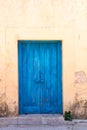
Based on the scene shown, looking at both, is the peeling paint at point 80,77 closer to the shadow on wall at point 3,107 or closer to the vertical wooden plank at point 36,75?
the vertical wooden plank at point 36,75

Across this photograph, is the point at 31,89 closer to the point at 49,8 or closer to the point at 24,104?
the point at 24,104

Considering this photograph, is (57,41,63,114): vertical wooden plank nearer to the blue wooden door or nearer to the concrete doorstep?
the blue wooden door

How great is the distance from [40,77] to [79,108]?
115 centimetres

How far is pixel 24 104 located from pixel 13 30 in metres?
1.75

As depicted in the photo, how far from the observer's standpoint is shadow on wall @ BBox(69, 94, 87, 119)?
1000 centimetres

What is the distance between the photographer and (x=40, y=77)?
33.4 feet

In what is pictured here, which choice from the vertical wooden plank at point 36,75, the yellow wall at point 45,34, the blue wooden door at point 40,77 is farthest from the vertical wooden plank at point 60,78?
the vertical wooden plank at point 36,75

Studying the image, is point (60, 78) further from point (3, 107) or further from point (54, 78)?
point (3, 107)

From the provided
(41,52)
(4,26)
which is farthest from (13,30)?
(41,52)

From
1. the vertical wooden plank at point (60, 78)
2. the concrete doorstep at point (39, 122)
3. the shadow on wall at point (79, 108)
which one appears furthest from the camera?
the vertical wooden plank at point (60, 78)

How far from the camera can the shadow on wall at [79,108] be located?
1000 cm

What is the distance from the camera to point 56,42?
33.3 feet

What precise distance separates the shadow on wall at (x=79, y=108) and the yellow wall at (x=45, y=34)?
0.02m

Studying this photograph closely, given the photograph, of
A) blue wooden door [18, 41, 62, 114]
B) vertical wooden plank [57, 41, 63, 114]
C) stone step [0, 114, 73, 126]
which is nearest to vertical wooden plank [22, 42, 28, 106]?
blue wooden door [18, 41, 62, 114]
